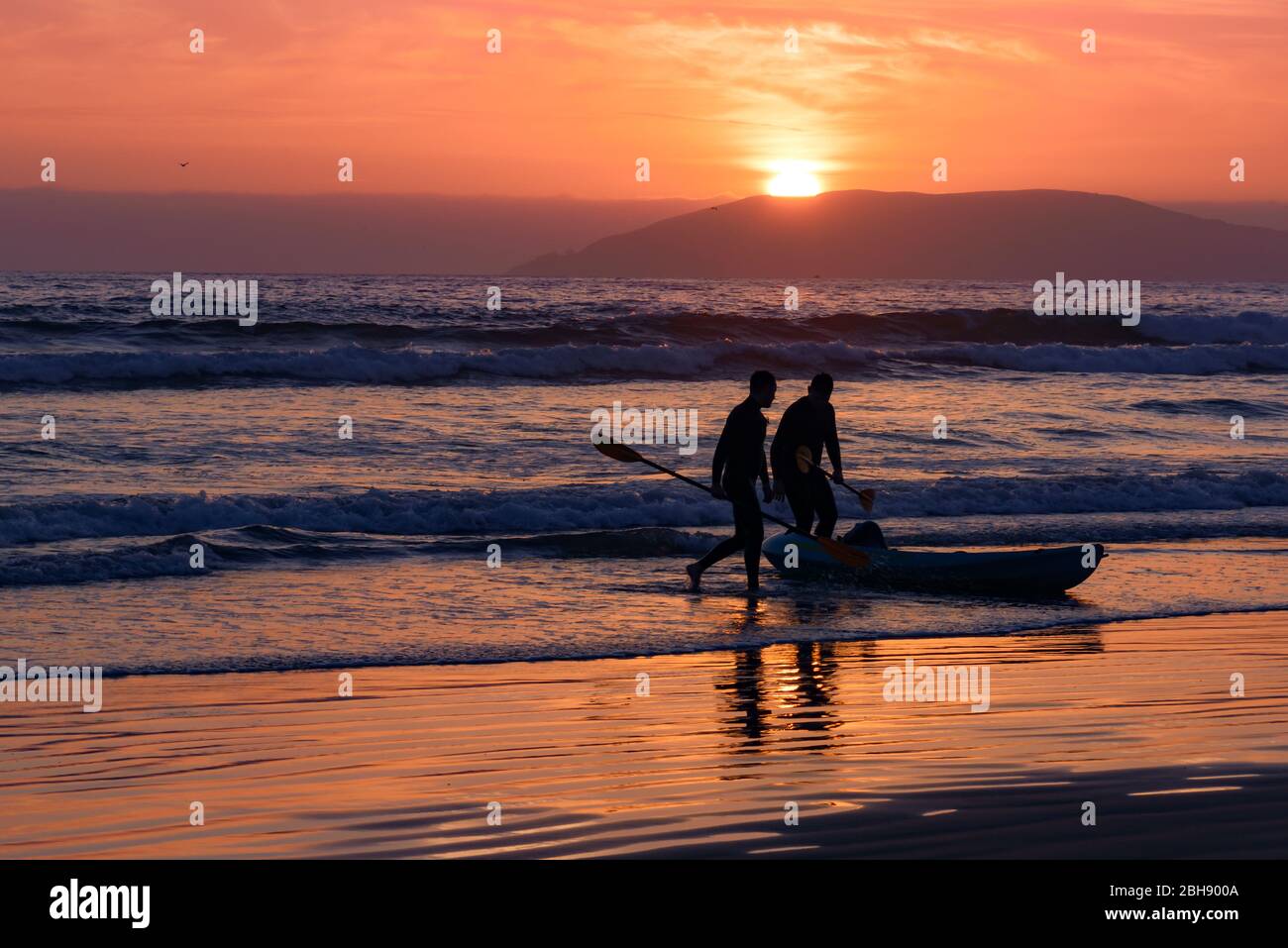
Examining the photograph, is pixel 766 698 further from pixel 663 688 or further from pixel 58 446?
pixel 58 446

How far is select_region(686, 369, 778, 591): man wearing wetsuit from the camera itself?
452 inches

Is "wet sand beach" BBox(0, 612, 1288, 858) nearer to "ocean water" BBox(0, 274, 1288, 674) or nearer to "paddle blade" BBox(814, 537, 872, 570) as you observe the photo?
"ocean water" BBox(0, 274, 1288, 674)

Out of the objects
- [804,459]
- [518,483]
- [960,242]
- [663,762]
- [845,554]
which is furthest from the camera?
[960,242]

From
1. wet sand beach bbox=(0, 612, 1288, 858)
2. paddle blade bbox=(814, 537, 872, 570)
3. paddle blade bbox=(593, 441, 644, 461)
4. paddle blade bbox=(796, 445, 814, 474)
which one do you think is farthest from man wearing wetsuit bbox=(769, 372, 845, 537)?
wet sand beach bbox=(0, 612, 1288, 858)

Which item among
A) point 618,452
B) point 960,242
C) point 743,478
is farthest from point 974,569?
point 960,242

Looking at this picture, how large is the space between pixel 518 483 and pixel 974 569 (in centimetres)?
705

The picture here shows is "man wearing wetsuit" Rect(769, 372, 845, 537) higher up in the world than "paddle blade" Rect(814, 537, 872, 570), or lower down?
higher up

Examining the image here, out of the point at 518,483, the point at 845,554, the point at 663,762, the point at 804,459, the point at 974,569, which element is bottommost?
the point at 663,762

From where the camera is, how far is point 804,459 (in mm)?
11938

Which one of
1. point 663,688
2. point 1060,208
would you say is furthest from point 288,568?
point 1060,208

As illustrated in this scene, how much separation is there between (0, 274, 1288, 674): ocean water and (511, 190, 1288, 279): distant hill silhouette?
90273mm

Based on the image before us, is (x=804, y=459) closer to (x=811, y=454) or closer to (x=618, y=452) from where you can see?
(x=811, y=454)

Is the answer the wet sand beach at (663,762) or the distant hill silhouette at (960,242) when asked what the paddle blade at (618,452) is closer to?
the wet sand beach at (663,762)

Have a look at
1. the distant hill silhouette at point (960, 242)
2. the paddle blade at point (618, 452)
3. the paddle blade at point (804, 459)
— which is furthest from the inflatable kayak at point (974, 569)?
the distant hill silhouette at point (960, 242)
